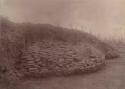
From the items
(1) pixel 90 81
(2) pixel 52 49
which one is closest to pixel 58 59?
(2) pixel 52 49

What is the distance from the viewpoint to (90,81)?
130 inches

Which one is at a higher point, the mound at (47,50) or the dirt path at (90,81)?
the mound at (47,50)

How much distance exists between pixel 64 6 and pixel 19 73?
863 millimetres

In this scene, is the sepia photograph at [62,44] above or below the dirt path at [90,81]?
above

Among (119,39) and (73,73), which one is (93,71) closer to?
(73,73)

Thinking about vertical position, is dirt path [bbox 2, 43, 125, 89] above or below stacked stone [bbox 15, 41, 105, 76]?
below

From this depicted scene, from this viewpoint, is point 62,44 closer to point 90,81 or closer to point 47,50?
point 47,50

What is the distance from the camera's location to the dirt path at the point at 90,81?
3.24 meters

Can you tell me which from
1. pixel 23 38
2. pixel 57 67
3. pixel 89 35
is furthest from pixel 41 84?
pixel 89 35

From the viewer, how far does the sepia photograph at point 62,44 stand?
3260 millimetres

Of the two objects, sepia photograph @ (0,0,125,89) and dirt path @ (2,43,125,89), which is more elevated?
sepia photograph @ (0,0,125,89)

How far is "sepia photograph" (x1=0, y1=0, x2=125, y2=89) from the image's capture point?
128 inches

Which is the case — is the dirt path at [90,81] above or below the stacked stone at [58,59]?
below

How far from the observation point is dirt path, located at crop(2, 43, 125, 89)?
324 centimetres
